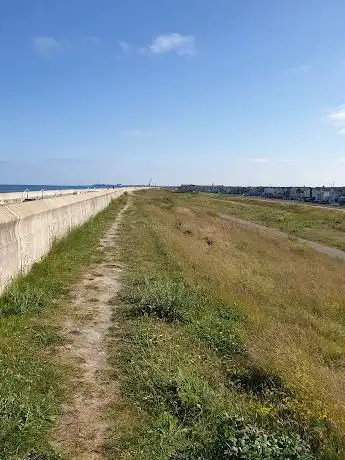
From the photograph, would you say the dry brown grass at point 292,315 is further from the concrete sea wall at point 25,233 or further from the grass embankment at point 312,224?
the grass embankment at point 312,224

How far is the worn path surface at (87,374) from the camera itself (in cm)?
402

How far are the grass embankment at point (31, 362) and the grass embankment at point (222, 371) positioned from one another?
700 mm

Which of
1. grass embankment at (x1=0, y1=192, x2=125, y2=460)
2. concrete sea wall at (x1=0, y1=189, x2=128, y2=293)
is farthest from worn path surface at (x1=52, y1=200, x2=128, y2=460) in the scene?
concrete sea wall at (x1=0, y1=189, x2=128, y2=293)

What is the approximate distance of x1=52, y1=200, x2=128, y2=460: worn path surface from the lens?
4.02 meters

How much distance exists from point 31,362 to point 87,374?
72 centimetres

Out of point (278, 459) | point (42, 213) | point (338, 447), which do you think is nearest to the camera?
point (278, 459)

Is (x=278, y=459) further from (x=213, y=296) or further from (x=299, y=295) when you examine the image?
(x=299, y=295)

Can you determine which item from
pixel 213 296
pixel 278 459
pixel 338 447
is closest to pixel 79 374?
pixel 278 459

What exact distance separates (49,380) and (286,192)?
143438mm

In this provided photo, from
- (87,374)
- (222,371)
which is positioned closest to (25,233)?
(87,374)

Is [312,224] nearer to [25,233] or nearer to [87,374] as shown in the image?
[25,233]

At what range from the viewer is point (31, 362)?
5.41 meters

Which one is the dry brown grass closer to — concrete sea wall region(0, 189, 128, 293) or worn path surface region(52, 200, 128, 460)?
worn path surface region(52, 200, 128, 460)

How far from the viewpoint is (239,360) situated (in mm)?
6137
